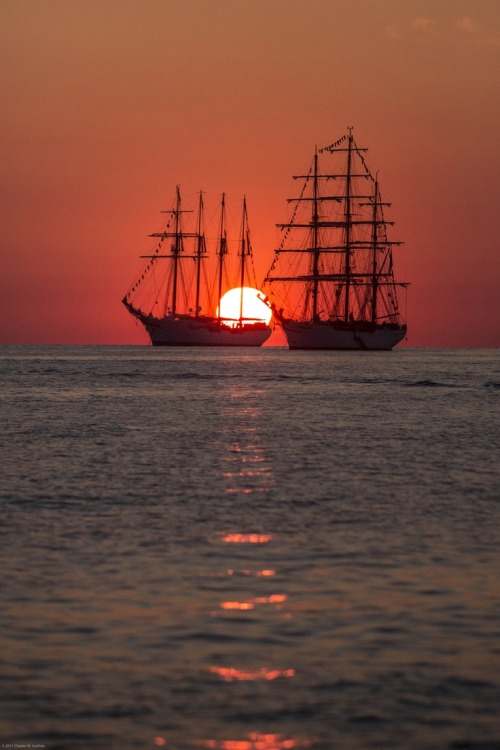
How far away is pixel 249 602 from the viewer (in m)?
11.7

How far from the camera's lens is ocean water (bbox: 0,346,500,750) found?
8102mm

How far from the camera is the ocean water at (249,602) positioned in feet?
26.6

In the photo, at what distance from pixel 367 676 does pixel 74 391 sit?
64285 mm

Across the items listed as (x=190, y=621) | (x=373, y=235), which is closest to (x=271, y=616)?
(x=190, y=621)

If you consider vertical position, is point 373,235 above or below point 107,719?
above

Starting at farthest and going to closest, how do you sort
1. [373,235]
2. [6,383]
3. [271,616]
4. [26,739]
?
[373,235] → [6,383] → [271,616] → [26,739]

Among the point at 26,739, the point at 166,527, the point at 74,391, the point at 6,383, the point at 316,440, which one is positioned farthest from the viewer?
the point at 6,383

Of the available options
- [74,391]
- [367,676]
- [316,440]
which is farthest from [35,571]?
[74,391]

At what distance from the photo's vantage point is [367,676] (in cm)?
909

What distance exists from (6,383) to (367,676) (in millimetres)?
76385

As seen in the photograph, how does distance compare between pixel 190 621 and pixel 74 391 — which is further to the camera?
pixel 74 391

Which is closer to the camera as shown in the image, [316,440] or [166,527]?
[166,527]

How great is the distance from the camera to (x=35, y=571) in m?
13.2

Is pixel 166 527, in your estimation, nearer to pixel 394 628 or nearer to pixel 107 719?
pixel 394 628
